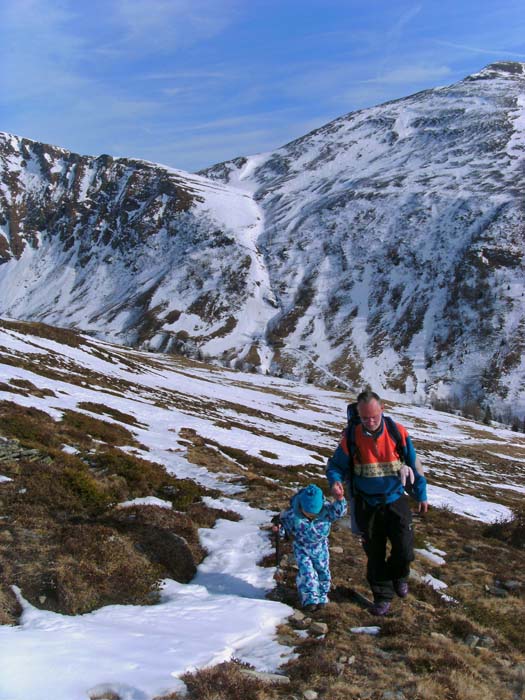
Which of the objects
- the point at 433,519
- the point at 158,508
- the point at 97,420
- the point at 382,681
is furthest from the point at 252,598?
the point at 97,420

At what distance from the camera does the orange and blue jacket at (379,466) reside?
8.82 m

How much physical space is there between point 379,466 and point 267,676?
386 centimetres

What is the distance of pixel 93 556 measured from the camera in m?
9.27

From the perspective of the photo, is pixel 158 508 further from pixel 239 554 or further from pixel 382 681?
pixel 382 681

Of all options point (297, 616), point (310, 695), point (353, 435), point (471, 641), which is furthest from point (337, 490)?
point (310, 695)

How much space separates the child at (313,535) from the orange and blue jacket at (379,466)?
1.70 ft

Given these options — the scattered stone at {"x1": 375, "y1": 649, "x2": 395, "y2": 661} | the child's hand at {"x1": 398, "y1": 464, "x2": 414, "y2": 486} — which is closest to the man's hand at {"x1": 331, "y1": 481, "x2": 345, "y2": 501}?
the child's hand at {"x1": 398, "y1": 464, "x2": 414, "y2": 486}

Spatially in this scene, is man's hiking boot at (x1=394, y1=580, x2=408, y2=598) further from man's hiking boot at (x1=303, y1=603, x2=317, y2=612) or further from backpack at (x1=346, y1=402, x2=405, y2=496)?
backpack at (x1=346, y1=402, x2=405, y2=496)

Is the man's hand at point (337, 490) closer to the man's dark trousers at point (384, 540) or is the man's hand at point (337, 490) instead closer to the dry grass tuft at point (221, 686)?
the man's dark trousers at point (384, 540)

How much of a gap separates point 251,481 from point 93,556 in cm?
938

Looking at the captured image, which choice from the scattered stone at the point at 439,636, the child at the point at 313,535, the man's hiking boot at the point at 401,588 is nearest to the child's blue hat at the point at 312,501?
the child at the point at 313,535

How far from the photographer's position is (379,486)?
884cm

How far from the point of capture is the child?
8.97m

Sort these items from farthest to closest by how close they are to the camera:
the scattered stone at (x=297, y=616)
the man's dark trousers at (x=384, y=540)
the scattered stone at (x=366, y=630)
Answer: the man's dark trousers at (x=384, y=540) → the scattered stone at (x=297, y=616) → the scattered stone at (x=366, y=630)
